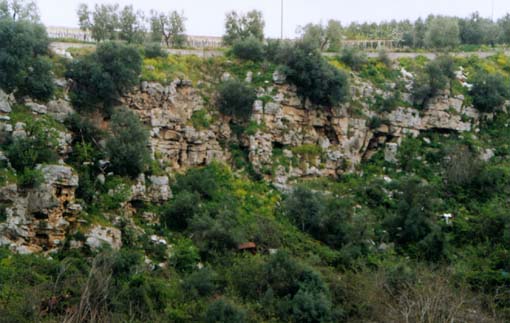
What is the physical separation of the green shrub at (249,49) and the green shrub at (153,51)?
5093 millimetres

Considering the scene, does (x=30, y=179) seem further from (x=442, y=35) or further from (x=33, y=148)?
(x=442, y=35)

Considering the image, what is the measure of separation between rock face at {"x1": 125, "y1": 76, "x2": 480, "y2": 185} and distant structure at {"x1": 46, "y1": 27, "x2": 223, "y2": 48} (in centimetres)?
1046

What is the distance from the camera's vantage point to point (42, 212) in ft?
94.6

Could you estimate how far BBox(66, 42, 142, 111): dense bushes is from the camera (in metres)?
35.9

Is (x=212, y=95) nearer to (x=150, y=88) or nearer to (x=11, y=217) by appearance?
(x=150, y=88)

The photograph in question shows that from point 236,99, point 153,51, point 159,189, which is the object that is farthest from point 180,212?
point 153,51

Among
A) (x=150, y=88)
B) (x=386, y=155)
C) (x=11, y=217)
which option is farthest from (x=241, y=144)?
(x=11, y=217)

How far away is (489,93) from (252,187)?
1752 cm

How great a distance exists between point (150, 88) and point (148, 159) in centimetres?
588

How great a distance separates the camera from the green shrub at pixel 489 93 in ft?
145

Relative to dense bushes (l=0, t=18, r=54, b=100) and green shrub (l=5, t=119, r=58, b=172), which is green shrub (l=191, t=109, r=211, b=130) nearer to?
dense bushes (l=0, t=18, r=54, b=100)

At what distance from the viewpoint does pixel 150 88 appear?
38.1m

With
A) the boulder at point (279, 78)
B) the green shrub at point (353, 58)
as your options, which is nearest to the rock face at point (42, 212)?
the boulder at point (279, 78)

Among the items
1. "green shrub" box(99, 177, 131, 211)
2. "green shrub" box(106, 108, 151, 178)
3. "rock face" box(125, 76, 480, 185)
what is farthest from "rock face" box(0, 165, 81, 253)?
"rock face" box(125, 76, 480, 185)
